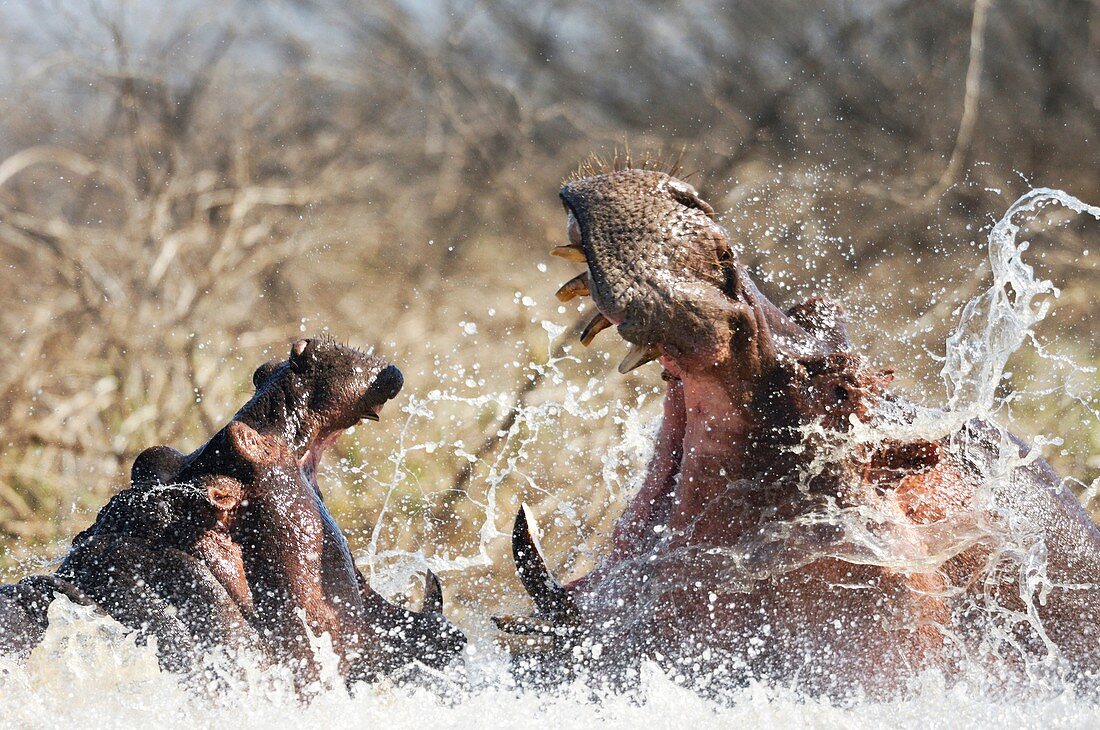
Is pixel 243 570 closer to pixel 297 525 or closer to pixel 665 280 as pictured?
pixel 297 525

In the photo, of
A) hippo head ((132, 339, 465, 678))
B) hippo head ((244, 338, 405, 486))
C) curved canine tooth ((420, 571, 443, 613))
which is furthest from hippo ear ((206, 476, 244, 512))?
curved canine tooth ((420, 571, 443, 613))

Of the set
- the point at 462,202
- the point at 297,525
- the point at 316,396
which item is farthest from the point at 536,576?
the point at 462,202

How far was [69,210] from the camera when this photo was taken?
7645 mm

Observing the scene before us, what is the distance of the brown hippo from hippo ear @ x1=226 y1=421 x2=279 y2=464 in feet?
1.60

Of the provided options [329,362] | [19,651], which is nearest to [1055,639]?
[329,362]

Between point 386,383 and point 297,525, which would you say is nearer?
point 297,525

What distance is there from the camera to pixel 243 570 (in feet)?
8.08

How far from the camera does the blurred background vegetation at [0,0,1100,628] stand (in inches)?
294

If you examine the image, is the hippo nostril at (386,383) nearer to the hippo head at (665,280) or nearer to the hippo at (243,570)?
the hippo at (243,570)

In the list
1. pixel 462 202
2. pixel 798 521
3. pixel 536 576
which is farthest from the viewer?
pixel 462 202

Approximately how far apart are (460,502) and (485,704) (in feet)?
17.6

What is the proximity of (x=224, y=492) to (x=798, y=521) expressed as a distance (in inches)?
40.2

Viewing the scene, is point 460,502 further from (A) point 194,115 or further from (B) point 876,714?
(B) point 876,714

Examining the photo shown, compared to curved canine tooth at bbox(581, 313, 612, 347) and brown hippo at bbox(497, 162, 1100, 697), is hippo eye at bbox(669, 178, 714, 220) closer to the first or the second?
brown hippo at bbox(497, 162, 1100, 697)
